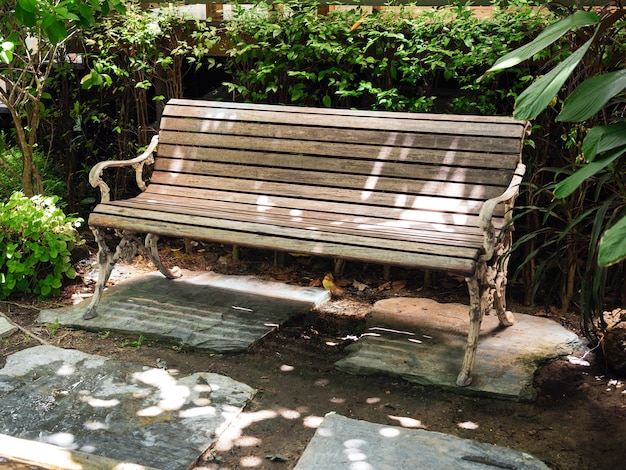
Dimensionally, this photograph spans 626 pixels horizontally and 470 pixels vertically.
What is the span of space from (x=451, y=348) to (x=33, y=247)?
2608mm

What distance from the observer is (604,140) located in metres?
2.26

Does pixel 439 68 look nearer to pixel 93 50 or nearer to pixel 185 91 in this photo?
pixel 185 91

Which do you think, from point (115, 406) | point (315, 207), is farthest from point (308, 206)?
point (115, 406)

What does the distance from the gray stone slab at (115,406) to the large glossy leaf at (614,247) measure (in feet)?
5.95

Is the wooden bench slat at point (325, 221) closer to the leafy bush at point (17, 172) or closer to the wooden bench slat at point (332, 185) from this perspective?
the wooden bench slat at point (332, 185)

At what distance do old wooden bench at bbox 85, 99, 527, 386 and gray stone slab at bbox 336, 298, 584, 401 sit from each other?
0.43 feet

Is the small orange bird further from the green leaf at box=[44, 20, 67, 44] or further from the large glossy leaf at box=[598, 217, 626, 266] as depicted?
the large glossy leaf at box=[598, 217, 626, 266]

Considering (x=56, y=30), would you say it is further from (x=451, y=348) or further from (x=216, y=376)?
(x=451, y=348)

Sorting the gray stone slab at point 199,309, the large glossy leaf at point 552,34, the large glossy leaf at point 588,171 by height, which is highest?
the large glossy leaf at point 552,34

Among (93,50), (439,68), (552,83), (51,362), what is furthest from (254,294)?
(552,83)

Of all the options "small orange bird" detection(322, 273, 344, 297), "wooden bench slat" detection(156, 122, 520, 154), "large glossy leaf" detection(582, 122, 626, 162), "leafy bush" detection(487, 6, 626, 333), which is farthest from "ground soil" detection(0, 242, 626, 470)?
"large glossy leaf" detection(582, 122, 626, 162)

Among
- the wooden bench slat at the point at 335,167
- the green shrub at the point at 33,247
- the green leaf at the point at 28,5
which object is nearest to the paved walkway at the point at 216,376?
the green shrub at the point at 33,247

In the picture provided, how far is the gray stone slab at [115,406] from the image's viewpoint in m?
2.94

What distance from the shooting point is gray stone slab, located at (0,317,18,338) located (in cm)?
410
